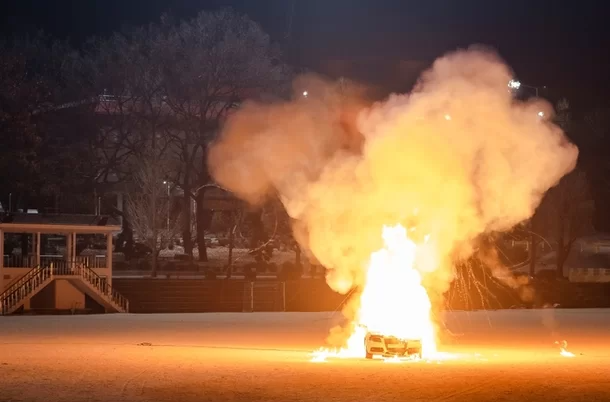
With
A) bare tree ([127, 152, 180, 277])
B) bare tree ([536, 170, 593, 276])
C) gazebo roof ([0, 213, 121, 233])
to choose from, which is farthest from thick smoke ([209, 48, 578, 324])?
bare tree ([536, 170, 593, 276])

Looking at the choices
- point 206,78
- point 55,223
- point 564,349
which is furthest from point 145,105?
point 564,349

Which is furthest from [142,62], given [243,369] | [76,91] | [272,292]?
[243,369]

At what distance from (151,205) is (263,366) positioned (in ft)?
120

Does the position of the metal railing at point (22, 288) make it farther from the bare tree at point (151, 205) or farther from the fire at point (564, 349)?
the fire at point (564, 349)

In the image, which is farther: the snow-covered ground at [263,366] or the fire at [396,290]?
the fire at [396,290]

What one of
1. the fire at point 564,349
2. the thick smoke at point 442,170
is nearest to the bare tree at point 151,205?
the fire at point 564,349

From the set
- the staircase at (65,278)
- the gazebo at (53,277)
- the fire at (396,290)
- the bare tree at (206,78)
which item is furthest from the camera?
the bare tree at (206,78)

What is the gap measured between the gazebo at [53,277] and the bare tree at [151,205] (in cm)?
1069

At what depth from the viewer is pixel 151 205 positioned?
56281mm

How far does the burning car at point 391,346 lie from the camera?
21.9 metres

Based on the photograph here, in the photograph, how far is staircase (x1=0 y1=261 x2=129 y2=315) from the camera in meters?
39.4

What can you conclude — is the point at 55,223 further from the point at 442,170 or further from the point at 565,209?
the point at 565,209

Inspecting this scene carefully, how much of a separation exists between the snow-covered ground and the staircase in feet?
16.8

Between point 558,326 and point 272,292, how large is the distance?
53.1 ft
